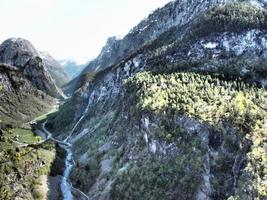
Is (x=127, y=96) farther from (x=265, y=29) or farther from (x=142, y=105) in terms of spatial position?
(x=265, y=29)

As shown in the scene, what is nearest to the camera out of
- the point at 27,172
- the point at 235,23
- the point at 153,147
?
the point at 153,147

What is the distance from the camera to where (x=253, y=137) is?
116188 mm

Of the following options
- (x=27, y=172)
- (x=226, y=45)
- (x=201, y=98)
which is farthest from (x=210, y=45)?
(x=27, y=172)

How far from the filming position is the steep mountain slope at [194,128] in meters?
116

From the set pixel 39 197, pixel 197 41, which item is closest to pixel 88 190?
pixel 39 197

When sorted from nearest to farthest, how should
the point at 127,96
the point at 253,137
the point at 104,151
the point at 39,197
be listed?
1. the point at 253,137
2. the point at 39,197
3. the point at 104,151
4. the point at 127,96

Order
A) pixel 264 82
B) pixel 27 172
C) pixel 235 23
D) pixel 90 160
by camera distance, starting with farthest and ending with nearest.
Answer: pixel 235 23 → pixel 90 160 → pixel 264 82 → pixel 27 172

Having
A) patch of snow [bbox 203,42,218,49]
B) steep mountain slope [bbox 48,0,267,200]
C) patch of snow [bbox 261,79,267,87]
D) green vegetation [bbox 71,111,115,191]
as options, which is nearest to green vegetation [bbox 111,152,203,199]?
steep mountain slope [bbox 48,0,267,200]

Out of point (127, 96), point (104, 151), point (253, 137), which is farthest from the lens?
point (127, 96)

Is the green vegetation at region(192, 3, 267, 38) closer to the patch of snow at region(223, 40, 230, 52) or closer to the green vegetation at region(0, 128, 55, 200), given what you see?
the patch of snow at region(223, 40, 230, 52)

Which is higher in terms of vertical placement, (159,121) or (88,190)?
(159,121)

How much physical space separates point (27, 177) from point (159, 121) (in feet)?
163

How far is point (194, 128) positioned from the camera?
131625 millimetres

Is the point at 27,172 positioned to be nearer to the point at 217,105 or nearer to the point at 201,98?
the point at 201,98
